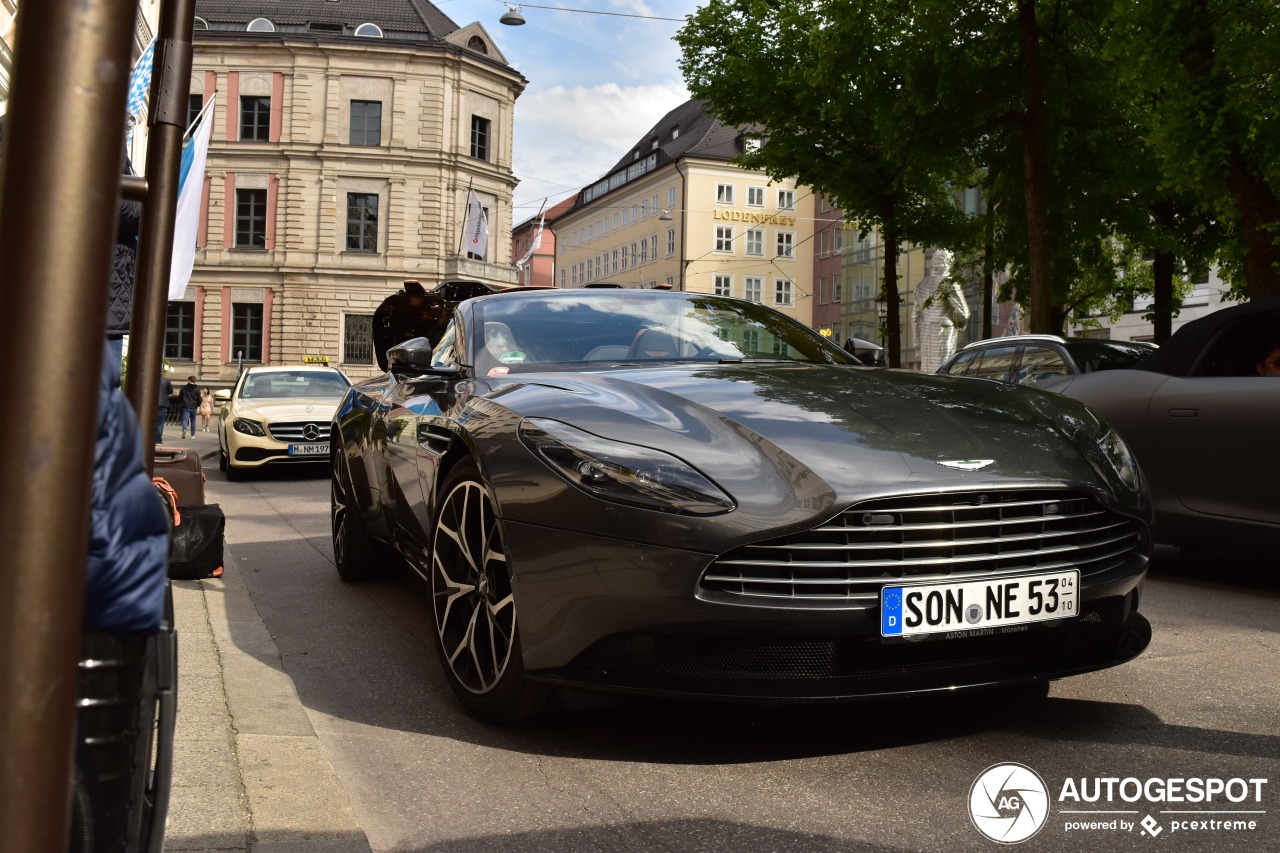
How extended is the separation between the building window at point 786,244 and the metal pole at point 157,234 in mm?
75263

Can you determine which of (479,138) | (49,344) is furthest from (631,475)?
(479,138)

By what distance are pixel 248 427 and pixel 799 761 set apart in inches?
485

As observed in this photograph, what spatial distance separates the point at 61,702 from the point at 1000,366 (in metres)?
11.1

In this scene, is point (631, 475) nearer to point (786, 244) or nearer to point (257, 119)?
point (257, 119)

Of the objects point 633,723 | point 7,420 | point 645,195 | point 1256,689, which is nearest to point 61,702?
point 7,420

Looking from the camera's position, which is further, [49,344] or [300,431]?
[300,431]

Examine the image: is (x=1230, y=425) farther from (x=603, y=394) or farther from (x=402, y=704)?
(x=402, y=704)

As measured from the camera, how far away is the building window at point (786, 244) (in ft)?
255

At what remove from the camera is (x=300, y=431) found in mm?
14867

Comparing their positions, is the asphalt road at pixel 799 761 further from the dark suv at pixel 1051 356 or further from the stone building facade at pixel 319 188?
the stone building facade at pixel 319 188

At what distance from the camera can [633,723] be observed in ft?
12.6

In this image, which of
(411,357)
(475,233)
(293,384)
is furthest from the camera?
(475,233)

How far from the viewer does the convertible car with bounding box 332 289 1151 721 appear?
3.22 metres

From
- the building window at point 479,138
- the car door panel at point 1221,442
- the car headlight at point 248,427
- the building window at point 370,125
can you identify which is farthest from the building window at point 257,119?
the car door panel at point 1221,442
